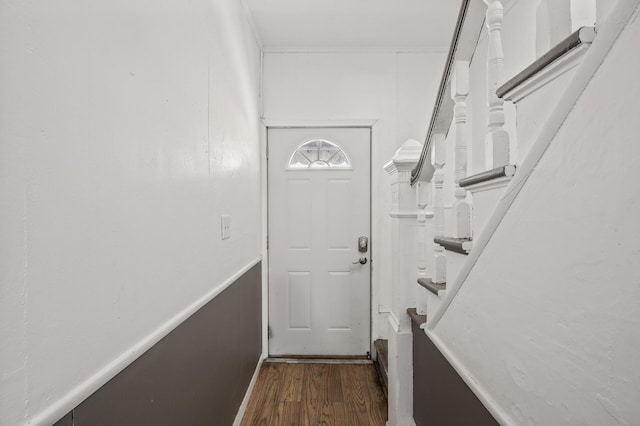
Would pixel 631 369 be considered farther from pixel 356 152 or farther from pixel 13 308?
pixel 356 152

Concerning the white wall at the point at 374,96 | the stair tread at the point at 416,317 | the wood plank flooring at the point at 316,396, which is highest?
the white wall at the point at 374,96

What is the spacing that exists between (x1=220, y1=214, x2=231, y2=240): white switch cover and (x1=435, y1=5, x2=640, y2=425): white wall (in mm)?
1294

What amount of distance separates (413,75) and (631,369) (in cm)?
302

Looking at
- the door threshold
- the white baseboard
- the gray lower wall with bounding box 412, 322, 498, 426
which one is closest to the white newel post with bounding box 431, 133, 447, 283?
the gray lower wall with bounding box 412, 322, 498, 426

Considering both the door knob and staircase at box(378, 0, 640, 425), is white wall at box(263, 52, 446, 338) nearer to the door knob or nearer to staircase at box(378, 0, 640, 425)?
the door knob

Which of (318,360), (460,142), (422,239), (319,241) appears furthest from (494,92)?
(318,360)

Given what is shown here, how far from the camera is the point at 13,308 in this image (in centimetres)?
→ 59

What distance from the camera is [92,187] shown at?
2.63ft

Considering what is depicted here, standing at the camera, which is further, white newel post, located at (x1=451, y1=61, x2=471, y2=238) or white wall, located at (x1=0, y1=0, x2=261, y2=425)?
white newel post, located at (x1=451, y1=61, x2=471, y2=238)

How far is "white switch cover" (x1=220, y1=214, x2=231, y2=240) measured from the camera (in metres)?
1.84

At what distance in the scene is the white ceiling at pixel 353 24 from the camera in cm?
253

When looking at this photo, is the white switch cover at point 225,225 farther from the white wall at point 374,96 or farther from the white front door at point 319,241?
the white wall at point 374,96

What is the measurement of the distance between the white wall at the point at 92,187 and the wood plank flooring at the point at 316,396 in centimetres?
127

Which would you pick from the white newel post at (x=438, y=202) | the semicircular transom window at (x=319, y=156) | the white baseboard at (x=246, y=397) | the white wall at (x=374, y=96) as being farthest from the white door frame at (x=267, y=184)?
the white newel post at (x=438, y=202)
